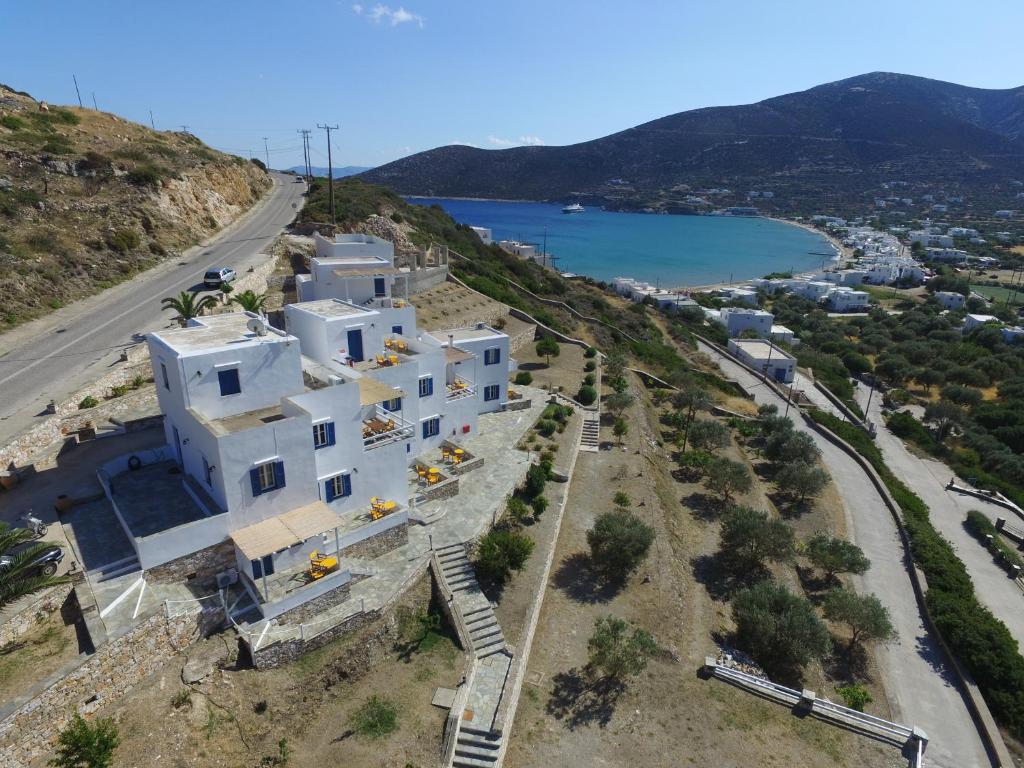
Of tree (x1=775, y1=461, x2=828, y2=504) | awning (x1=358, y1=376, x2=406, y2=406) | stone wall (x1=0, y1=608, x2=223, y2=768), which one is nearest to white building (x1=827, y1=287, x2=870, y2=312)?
tree (x1=775, y1=461, x2=828, y2=504)

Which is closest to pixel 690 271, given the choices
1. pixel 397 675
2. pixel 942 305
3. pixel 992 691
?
pixel 942 305

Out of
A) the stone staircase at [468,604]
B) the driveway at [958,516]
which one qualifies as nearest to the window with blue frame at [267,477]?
the stone staircase at [468,604]

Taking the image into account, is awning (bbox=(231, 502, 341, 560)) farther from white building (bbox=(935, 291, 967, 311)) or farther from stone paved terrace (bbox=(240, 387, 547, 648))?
white building (bbox=(935, 291, 967, 311))

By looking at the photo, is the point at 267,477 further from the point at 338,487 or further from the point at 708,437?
the point at 708,437

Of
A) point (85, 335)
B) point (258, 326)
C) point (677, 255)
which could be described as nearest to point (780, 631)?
point (258, 326)

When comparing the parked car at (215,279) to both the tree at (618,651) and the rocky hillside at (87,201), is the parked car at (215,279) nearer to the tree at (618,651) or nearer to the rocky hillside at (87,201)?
the rocky hillside at (87,201)

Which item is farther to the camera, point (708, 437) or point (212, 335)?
point (708, 437)
